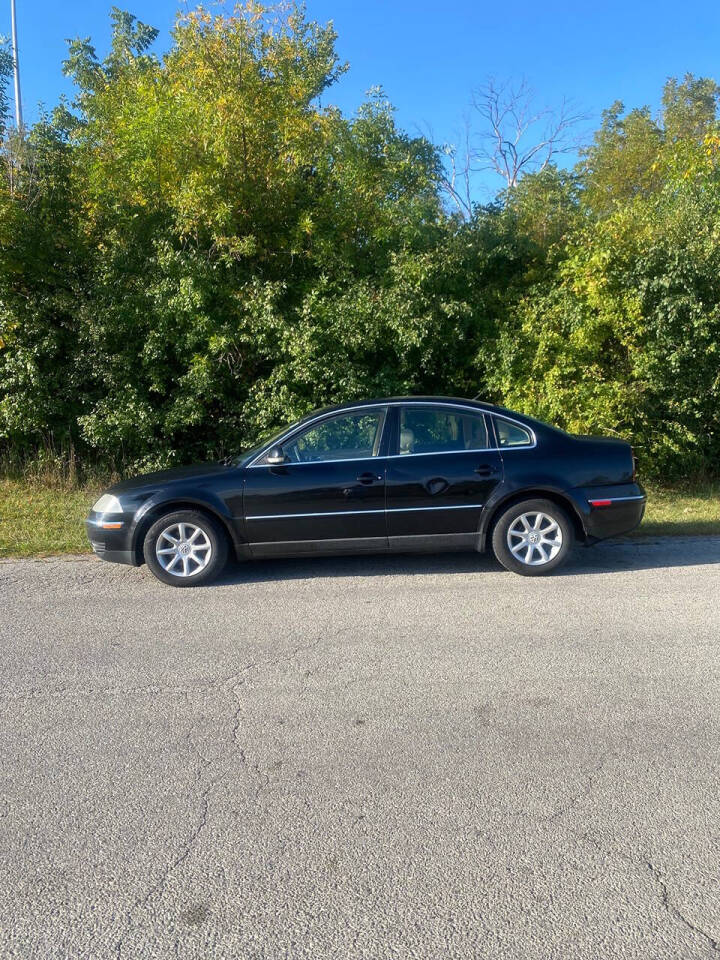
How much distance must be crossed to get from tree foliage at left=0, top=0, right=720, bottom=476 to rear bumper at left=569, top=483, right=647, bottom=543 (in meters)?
3.63

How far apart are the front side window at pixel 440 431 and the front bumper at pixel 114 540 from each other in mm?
2472

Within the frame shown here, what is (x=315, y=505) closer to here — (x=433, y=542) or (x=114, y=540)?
(x=433, y=542)

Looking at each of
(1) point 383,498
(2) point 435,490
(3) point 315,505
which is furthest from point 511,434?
(3) point 315,505

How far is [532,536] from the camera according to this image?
6.79 meters

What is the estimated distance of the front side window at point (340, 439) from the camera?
689 cm

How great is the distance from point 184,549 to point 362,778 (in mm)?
3559

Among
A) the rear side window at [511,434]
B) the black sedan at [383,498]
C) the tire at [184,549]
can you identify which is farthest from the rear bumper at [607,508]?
the tire at [184,549]

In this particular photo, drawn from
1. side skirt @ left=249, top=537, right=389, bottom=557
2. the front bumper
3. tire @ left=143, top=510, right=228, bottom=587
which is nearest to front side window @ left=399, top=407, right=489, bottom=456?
side skirt @ left=249, top=537, right=389, bottom=557

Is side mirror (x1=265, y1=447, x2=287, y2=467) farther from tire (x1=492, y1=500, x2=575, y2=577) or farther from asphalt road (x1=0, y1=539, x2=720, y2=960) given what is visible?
tire (x1=492, y1=500, x2=575, y2=577)

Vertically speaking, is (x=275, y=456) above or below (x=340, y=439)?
below

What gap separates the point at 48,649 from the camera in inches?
204

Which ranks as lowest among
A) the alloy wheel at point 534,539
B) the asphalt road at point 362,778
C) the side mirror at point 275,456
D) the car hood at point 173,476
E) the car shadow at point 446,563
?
the asphalt road at point 362,778

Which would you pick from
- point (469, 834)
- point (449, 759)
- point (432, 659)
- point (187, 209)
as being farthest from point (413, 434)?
point (187, 209)

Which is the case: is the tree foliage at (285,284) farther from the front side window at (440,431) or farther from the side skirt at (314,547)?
the side skirt at (314,547)
